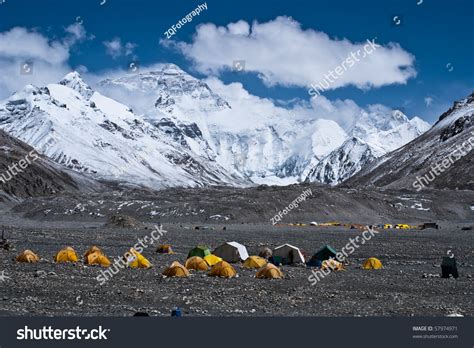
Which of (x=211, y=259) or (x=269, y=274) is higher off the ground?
(x=211, y=259)

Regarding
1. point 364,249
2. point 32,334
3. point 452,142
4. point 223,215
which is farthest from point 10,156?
point 32,334

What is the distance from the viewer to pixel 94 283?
31.1m

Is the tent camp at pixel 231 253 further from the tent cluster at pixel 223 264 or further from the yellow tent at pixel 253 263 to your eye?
the yellow tent at pixel 253 263

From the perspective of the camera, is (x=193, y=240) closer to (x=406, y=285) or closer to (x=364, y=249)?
(x=364, y=249)

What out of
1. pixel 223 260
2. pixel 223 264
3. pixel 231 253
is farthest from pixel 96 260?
pixel 231 253

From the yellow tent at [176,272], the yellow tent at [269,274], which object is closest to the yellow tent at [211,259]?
the yellow tent at [176,272]

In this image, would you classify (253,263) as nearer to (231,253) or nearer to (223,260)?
(223,260)

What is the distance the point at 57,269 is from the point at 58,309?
1417 centimetres

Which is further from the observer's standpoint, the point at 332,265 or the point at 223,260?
the point at 223,260

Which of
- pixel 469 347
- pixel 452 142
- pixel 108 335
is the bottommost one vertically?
pixel 469 347

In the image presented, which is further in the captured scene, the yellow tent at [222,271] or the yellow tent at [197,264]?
the yellow tent at [197,264]

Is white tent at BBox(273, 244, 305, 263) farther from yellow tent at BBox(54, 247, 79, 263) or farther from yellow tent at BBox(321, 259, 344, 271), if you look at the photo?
yellow tent at BBox(54, 247, 79, 263)

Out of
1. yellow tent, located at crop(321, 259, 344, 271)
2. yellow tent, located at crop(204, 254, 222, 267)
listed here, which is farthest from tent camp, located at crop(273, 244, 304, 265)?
yellow tent, located at crop(204, 254, 222, 267)

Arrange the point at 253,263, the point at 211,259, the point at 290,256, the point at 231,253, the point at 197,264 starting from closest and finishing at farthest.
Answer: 1. the point at 197,264
2. the point at 253,263
3. the point at 211,259
4. the point at 290,256
5. the point at 231,253
